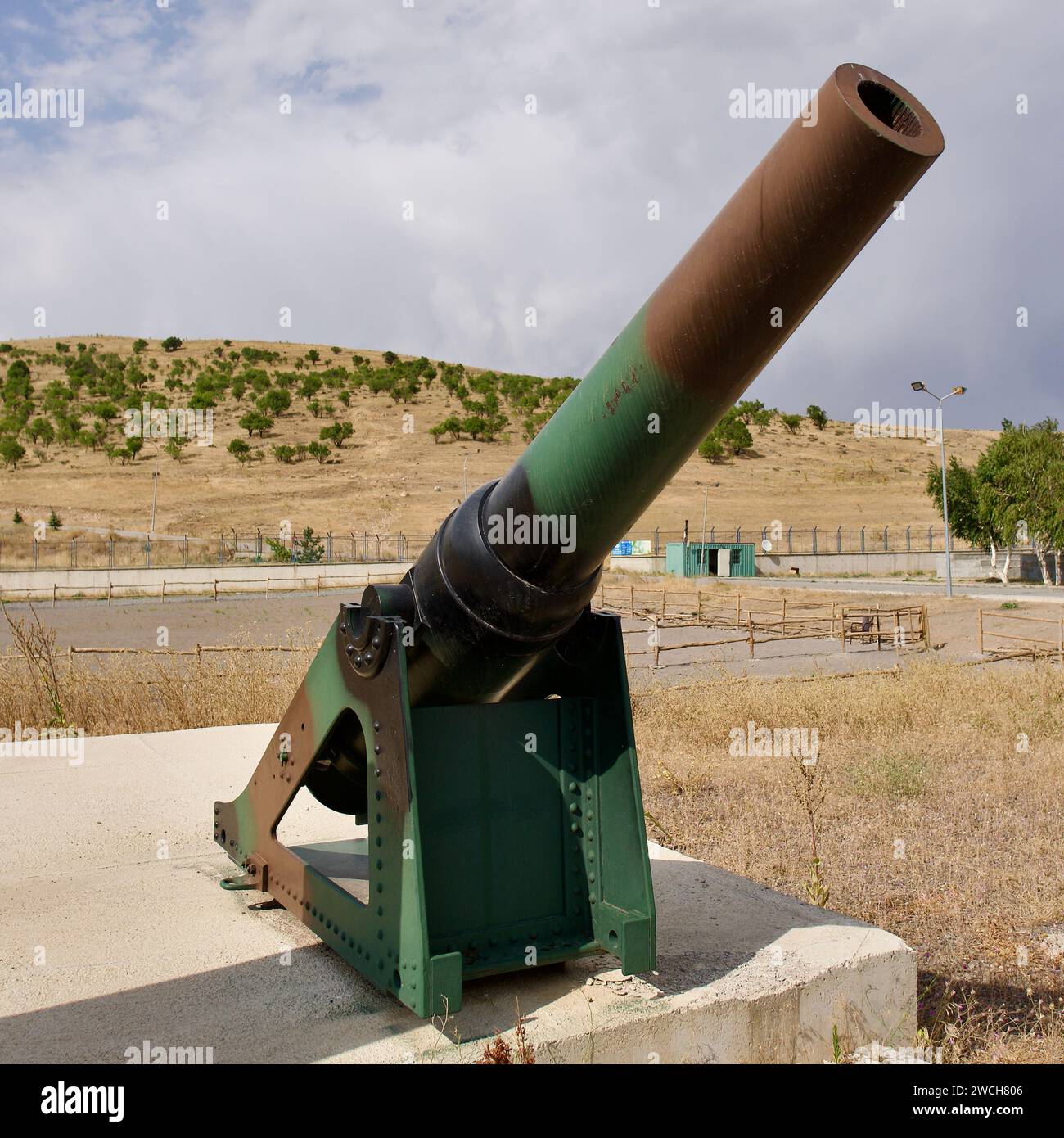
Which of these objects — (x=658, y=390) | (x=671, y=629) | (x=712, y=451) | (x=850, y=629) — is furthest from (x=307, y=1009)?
(x=712, y=451)

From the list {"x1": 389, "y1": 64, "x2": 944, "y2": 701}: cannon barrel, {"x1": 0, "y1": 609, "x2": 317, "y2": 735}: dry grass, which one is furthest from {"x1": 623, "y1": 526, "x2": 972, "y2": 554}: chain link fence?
{"x1": 389, "y1": 64, "x2": 944, "y2": 701}: cannon barrel

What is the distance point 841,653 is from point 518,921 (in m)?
19.1

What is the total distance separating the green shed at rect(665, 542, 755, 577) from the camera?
154 feet

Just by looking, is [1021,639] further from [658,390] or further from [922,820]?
[658,390]

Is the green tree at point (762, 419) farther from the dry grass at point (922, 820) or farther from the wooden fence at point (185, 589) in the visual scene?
the dry grass at point (922, 820)

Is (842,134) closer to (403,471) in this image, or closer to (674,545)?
(674,545)

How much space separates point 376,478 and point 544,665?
62736 mm

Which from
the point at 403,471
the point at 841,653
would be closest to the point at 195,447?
the point at 403,471

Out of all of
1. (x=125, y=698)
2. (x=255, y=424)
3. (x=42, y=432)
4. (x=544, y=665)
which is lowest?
(x=125, y=698)

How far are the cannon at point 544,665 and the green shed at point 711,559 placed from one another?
43.4 meters

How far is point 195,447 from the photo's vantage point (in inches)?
2803

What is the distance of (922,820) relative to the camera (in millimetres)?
6812

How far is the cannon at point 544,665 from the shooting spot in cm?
210

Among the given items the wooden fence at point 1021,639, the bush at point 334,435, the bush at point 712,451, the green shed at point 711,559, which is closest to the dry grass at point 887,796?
the wooden fence at point 1021,639
